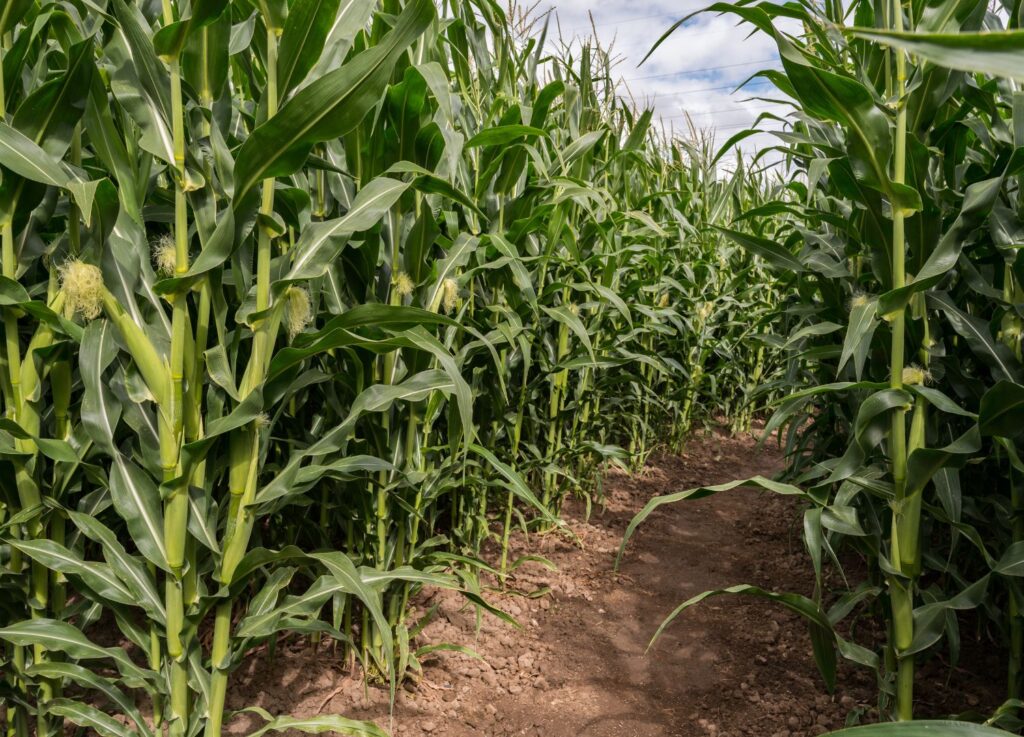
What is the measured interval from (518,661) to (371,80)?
5.72 ft

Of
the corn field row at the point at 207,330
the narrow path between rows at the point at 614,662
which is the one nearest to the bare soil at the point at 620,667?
the narrow path between rows at the point at 614,662

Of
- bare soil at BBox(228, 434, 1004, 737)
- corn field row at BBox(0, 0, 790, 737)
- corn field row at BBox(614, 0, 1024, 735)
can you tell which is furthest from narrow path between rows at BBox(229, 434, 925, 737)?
corn field row at BBox(614, 0, 1024, 735)

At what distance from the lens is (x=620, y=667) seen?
81.4 inches

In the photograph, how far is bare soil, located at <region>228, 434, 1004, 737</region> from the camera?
174 cm

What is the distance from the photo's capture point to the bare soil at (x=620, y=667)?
1.74 metres

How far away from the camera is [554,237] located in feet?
7.54

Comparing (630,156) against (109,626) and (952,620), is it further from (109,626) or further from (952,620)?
(109,626)

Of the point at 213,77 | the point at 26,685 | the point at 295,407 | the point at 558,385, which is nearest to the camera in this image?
the point at 213,77

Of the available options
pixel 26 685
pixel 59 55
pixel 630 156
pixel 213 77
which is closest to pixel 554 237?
pixel 630 156

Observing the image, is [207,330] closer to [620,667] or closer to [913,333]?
[913,333]

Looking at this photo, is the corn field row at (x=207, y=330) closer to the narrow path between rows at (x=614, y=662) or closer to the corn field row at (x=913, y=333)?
the narrow path between rows at (x=614, y=662)

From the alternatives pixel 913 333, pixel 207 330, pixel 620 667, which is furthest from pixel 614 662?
pixel 207 330

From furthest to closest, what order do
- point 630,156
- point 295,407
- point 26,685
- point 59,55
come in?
point 630,156, point 295,407, point 59,55, point 26,685

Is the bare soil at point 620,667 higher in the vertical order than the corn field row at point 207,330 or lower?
lower
